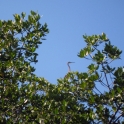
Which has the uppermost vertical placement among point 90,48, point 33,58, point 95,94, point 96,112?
point 33,58

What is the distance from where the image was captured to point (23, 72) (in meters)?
6.29

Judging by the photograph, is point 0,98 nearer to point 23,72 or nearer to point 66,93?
point 23,72

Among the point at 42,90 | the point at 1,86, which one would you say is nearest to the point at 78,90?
the point at 42,90

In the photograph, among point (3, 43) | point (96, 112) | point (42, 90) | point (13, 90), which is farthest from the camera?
point (42, 90)

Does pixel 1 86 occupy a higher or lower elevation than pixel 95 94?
higher

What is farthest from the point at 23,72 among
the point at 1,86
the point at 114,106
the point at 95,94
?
the point at 114,106

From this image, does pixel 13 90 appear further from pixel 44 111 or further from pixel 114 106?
pixel 114 106

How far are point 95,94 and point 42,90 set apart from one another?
6.84 feet

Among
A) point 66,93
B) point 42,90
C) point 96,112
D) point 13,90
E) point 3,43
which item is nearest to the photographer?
point 96,112

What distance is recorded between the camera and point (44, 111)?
568 cm

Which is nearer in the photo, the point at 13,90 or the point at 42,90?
the point at 13,90

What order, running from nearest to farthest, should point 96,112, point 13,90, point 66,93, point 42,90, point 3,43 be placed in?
point 96,112 < point 13,90 < point 66,93 < point 3,43 < point 42,90

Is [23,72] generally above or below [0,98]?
above

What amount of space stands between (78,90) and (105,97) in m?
0.83
